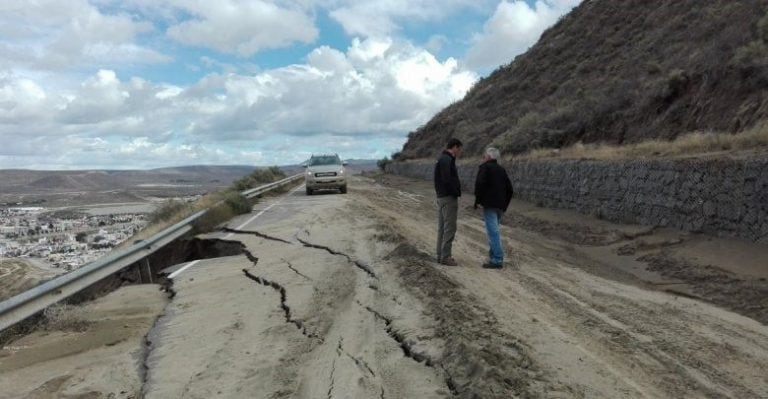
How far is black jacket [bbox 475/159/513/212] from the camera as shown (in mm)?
9016

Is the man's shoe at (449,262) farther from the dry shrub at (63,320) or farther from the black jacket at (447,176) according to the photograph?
the dry shrub at (63,320)

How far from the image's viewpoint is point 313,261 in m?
9.63

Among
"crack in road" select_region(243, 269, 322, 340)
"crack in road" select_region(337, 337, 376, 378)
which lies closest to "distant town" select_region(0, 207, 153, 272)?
"crack in road" select_region(243, 269, 322, 340)

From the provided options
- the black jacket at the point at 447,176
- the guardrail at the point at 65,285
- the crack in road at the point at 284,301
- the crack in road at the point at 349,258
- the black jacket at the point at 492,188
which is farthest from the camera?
the black jacket at the point at 492,188

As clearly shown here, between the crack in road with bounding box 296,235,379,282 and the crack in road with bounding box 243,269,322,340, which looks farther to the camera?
the crack in road with bounding box 296,235,379,282

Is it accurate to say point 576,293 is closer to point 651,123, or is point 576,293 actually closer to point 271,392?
point 271,392

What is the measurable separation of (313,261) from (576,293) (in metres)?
4.06

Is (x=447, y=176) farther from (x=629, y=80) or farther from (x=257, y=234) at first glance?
(x=629, y=80)

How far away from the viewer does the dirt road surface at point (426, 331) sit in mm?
4547

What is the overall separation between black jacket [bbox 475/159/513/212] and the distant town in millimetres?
7723

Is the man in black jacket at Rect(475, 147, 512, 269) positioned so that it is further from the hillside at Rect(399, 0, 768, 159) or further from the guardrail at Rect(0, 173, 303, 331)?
the hillside at Rect(399, 0, 768, 159)

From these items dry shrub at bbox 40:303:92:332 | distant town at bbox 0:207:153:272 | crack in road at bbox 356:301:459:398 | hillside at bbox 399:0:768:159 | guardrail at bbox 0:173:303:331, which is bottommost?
distant town at bbox 0:207:153:272

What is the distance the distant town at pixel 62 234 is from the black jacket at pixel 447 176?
23.6 ft

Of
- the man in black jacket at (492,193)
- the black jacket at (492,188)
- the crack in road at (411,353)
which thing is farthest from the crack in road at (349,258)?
the black jacket at (492,188)
